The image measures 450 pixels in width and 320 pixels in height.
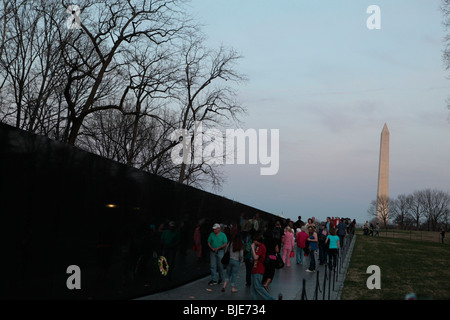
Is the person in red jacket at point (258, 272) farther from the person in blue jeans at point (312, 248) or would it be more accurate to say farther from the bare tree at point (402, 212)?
the bare tree at point (402, 212)

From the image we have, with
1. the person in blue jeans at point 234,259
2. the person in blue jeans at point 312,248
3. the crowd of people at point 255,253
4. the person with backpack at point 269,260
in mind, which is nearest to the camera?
the crowd of people at point 255,253

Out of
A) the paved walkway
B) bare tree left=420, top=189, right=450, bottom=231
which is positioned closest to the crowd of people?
the paved walkway

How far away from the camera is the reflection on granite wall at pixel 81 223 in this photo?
24.8ft

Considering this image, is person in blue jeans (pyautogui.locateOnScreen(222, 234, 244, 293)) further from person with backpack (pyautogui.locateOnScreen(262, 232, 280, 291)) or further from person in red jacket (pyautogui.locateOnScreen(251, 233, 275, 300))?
person in red jacket (pyautogui.locateOnScreen(251, 233, 275, 300))

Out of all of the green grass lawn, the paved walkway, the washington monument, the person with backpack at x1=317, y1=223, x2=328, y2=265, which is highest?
the washington monument

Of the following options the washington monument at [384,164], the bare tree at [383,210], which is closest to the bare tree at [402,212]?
the bare tree at [383,210]

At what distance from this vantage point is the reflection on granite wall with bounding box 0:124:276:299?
755 cm

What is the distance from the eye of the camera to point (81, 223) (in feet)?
31.0

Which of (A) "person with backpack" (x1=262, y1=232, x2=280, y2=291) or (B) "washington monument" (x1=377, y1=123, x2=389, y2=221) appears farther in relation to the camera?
(B) "washington monument" (x1=377, y1=123, x2=389, y2=221)

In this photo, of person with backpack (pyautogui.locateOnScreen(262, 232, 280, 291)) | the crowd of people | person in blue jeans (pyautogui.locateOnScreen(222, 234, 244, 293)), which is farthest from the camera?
person in blue jeans (pyautogui.locateOnScreen(222, 234, 244, 293))

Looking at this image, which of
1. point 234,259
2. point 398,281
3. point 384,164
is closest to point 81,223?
point 234,259

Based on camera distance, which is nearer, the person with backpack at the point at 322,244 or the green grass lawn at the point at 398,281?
the green grass lawn at the point at 398,281
